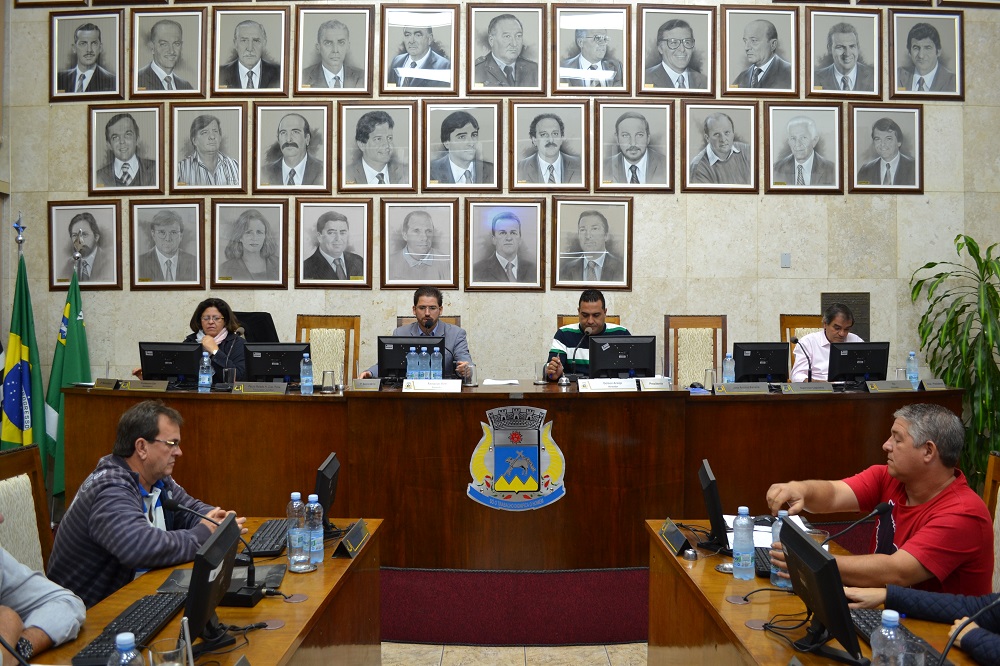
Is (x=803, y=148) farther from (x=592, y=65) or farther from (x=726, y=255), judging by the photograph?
(x=592, y=65)

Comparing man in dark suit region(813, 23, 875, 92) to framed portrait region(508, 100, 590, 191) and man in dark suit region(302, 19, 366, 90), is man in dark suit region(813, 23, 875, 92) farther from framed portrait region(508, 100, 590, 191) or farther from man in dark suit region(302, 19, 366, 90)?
man in dark suit region(302, 19, 366, 90)

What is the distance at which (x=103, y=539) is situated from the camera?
239 centimetres

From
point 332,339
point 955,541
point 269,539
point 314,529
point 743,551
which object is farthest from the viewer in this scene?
point 332,339

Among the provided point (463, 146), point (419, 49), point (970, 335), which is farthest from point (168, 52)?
point (970, 335)

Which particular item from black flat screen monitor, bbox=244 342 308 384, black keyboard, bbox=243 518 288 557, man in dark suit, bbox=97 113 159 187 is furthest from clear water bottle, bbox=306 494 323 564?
man in dark suit, bbox=97 113 159 187

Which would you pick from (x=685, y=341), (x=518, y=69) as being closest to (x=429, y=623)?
(x=685, y=341)

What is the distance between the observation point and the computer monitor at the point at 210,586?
5.67 ft

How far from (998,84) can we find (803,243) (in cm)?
223

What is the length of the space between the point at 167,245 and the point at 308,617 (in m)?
5.60

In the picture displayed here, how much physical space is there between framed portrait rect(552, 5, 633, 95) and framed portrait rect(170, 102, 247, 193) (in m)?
2.78

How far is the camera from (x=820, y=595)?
1.74m

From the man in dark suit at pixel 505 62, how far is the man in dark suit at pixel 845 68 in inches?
99.6

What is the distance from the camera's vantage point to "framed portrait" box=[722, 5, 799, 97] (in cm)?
680

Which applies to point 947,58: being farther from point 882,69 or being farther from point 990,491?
point 990,491
